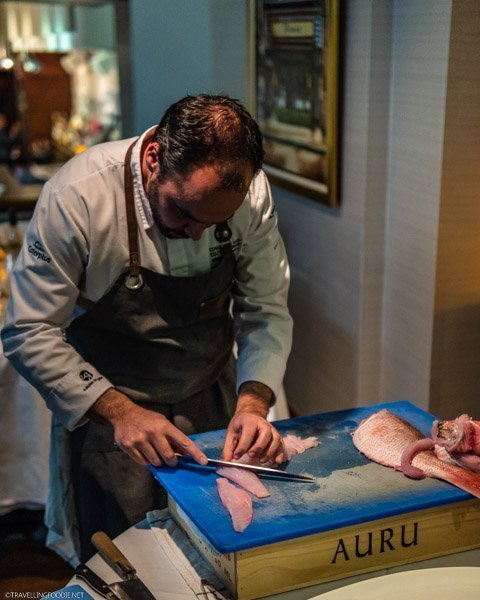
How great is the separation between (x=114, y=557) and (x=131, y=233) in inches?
25.1

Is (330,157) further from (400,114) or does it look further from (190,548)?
(190,548)

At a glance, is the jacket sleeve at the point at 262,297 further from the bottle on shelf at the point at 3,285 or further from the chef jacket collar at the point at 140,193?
the bottle on shelf at the point at 3,285

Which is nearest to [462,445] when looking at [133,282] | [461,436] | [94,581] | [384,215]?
[461,436]

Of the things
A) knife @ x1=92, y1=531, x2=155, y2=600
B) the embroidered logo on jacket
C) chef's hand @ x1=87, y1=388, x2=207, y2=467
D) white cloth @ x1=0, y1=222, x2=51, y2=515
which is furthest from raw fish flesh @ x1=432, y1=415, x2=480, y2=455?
white cloth @ x1=0, y1=222, x2=51, y2=515

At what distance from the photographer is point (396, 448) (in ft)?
4.44

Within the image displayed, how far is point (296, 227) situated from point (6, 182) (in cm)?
236

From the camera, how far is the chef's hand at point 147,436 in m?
1.37

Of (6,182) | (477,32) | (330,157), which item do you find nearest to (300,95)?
(330,157)

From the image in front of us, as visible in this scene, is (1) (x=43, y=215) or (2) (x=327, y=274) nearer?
(1) (x=43, y=215)

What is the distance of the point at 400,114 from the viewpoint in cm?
253

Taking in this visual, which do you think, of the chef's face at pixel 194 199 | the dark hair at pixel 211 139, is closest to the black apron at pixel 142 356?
the chef's face at pixel 194 199

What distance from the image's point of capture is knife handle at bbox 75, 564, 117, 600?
1187 mm

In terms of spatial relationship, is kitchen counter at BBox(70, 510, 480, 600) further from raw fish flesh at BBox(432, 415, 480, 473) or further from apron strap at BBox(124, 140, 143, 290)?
apron strap at BBox(124, 140, 143, 290)

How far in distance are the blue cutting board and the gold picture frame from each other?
4.96ft
